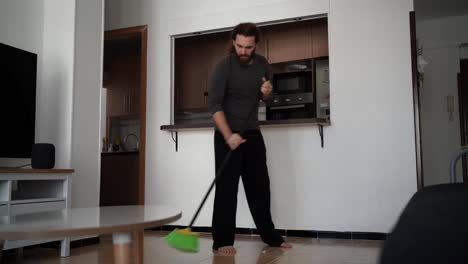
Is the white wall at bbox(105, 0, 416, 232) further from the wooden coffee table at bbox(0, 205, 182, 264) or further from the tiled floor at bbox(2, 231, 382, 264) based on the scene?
the wooden coffee table at bbox(0, 205, 182, 264)

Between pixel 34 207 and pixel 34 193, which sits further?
pixel 34 193

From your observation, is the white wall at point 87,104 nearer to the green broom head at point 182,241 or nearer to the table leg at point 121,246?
the green broom head at point 182,241

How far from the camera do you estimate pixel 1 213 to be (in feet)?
8.00

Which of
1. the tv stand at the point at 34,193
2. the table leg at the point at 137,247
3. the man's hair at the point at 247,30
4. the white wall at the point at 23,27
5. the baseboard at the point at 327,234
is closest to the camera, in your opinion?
the table leg at the point at 137,247

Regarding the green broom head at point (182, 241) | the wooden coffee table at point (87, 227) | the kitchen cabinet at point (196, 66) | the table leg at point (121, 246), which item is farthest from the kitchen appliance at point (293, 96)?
the table leg at point (121, 246)

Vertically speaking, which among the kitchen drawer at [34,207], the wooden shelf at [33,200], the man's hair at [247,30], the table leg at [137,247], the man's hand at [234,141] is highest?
the man's hair at [247,30]

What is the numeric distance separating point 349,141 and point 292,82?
172 cm

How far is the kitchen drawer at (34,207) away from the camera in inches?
99.7

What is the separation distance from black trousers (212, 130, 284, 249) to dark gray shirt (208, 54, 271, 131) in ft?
0.36

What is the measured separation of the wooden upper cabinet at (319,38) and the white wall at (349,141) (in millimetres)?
1255

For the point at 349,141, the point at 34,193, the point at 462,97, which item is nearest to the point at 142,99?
the point at 34,193

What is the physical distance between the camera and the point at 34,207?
2.66 metres

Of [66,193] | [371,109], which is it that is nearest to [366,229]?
[371,109]

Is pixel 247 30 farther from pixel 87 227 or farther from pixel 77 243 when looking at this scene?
pixel 77 243
